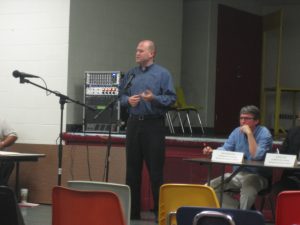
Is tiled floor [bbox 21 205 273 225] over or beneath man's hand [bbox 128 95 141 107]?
beneath

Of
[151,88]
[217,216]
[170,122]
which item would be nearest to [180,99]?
[170,122]

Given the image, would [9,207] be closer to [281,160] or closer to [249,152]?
[281,160]

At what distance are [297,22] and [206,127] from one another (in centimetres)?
280

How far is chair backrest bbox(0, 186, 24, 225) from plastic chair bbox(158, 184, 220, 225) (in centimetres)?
76

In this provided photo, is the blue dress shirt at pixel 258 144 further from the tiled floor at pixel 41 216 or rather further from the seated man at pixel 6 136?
the seated man at pixel 6 136

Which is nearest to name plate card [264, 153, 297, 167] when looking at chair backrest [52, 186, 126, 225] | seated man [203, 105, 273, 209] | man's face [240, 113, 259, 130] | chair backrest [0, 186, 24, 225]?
seated man [203, 105, 273, 209]

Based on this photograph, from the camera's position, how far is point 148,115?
5.02 metres

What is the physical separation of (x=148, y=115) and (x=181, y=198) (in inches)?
86.4

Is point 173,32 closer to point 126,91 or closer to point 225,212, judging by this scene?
point 126,91

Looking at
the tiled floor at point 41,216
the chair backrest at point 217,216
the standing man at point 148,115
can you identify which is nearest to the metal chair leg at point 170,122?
the tiled floor at point 41,216

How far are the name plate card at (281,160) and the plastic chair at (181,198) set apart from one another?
4.15 feet

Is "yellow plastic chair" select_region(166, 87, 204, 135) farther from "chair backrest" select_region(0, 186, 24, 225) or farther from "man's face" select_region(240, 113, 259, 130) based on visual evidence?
"chair backrest" select_region(0, 186, 24, 225)

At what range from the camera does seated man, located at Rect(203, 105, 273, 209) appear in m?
4.50

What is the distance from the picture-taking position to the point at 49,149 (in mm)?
6414
